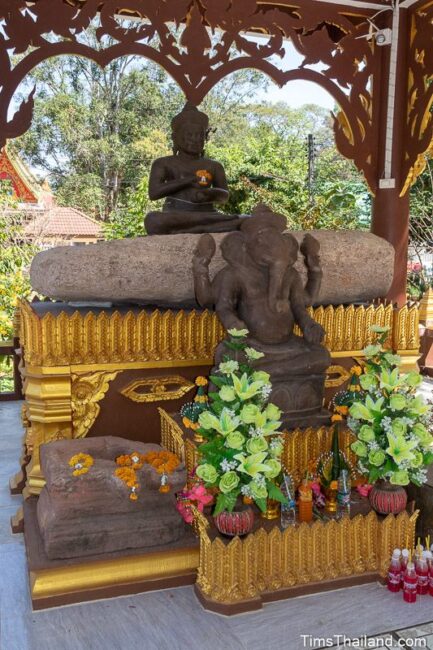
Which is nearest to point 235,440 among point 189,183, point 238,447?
point 238,447

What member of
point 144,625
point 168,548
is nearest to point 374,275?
point 168,548

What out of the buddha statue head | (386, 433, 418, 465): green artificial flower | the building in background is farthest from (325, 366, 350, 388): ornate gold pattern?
the building in background

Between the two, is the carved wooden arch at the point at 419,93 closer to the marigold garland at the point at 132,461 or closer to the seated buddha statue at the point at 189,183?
the seated buddha statue at the point at 189,183

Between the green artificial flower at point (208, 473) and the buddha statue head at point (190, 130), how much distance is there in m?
2.85

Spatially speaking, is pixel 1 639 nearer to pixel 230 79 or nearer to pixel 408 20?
pixel 408 20

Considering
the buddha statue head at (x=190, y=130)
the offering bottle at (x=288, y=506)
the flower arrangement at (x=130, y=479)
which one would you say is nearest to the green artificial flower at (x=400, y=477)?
the offering bottle at (x=288, y=506)

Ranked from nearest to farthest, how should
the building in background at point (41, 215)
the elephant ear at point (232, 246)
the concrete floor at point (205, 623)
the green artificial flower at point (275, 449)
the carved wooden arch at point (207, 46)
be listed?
the concrete floor at point (205, 623)
the green artificial flower at point (275, 449)
the elephant ear at point (232, 246)
the carved wooden arch at point (207, 46)
the building in background at point (41, 215)

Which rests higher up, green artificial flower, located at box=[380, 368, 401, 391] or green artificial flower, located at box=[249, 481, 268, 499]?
green artificial flower, located at box=[380, 368, 401, 391]

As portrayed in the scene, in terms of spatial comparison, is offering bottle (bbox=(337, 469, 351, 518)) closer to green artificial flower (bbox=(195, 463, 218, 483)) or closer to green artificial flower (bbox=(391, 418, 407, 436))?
green artificial flower (bbox=(391, 418, 407, 436))

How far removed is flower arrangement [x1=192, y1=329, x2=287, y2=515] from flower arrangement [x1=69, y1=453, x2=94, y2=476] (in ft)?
2.04

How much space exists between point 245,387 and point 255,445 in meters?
0.24

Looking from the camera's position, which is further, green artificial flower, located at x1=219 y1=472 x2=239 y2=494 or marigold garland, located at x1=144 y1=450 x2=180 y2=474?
marigold garland, located at x1=144 y1=450 x2=180 y2=474

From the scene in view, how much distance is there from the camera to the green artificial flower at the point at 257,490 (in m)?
2.46

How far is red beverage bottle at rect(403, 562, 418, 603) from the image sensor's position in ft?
8.48
